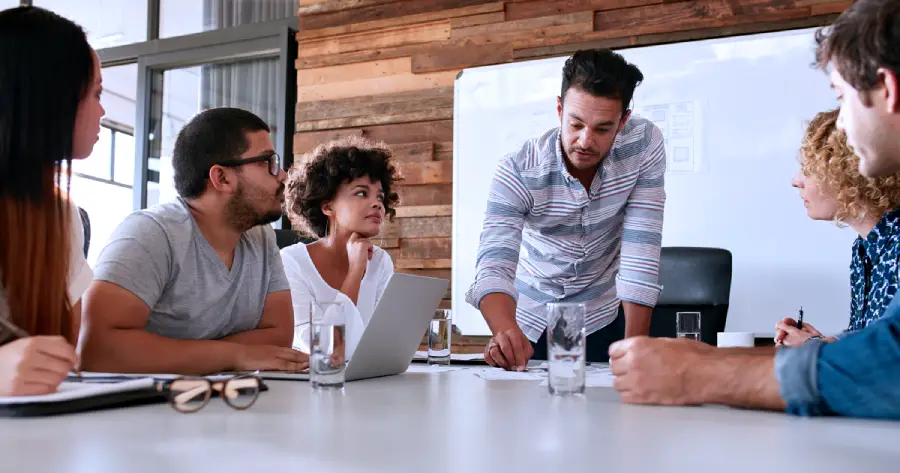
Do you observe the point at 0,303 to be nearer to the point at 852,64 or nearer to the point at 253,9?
the point at 852,64

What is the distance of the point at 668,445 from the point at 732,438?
0.28ft

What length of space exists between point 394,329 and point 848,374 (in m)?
0.72

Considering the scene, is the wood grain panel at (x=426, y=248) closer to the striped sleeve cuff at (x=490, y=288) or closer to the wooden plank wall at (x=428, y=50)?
the wooden plank wall at (x=428, y=50)

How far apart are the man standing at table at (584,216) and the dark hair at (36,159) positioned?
0.97 meters

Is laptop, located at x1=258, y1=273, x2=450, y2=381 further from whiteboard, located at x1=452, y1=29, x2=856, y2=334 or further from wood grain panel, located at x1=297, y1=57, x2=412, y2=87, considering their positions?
wood grain panel, located at x1=297, y1=57, x2=412, y2=87

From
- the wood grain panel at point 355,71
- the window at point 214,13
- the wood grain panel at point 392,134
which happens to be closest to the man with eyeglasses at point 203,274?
the wood grain panel at point 392,134

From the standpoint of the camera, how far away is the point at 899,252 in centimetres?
148

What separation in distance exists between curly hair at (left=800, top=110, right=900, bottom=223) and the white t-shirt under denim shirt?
120 cm

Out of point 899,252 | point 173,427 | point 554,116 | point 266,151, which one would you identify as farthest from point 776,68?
point 173,427

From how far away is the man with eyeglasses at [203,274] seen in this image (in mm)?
1430

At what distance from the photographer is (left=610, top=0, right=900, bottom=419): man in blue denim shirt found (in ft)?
2.80

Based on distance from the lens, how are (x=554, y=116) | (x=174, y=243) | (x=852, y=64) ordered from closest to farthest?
(x=852, y=64) → (x=174, y=243) → (x=554, y=116)

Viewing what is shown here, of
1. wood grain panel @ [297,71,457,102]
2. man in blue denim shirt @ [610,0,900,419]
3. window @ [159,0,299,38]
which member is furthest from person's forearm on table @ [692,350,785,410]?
window @ [159,0,299,38]

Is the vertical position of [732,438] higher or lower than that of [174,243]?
lower
